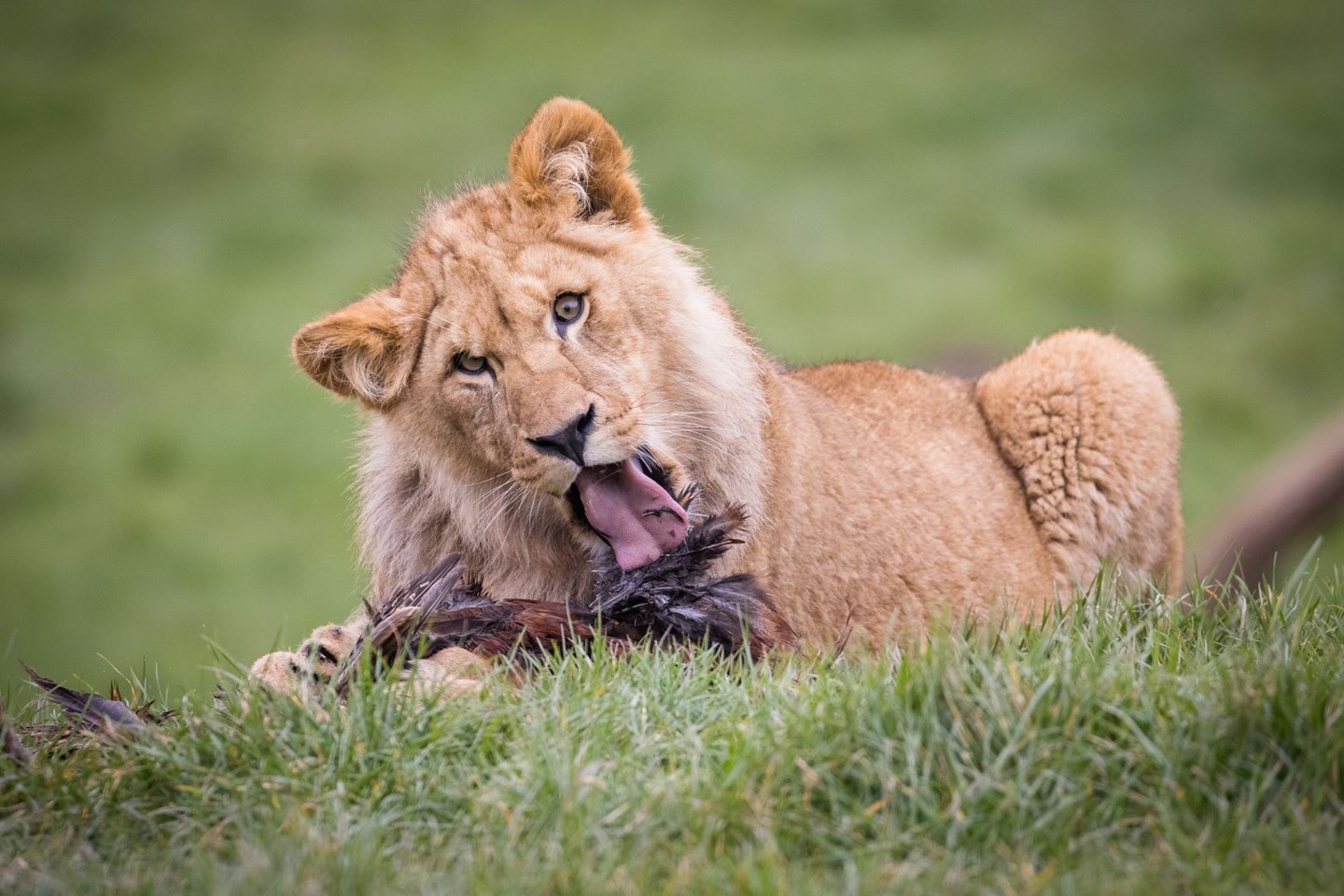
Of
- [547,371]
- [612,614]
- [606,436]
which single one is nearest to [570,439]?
[606,436]

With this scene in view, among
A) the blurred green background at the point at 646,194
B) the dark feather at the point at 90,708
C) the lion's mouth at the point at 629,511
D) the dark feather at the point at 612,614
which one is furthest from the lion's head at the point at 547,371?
the blurred green background at the point at 646,194

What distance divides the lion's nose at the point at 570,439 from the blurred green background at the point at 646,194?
411 inches

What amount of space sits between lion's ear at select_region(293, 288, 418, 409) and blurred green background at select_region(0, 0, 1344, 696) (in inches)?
380

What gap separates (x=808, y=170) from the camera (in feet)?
78.1

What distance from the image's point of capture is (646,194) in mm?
21656

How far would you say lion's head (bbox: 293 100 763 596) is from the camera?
4.97m

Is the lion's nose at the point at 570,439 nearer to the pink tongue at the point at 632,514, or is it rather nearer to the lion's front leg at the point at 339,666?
the pink tongue at the point at 632,514

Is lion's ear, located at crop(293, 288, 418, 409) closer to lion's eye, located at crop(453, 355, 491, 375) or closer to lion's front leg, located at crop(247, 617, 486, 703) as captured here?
lion's eye, located at crop(453, 355, 491, 375)

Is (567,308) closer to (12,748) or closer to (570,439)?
(570,439)

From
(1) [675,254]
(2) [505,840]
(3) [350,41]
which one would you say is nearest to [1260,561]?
(1) [675,254]

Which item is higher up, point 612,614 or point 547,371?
point 547,371

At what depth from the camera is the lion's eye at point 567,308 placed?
5.23 metres

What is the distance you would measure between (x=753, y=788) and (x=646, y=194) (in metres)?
18.4

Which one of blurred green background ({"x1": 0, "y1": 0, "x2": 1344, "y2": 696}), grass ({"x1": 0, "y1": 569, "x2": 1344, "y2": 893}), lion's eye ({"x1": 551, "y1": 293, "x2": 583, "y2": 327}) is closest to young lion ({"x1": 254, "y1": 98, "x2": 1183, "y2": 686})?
lion's eye ({"x1": 551, "y1": 293, "x2": 583, "y2": 327})
